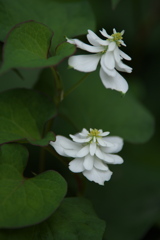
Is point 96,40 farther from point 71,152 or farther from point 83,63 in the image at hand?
point 71,152

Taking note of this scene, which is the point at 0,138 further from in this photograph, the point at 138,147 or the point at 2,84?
the point at 138,147

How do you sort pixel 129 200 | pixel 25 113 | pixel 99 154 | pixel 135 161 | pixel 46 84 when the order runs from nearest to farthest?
pixel 99 154, pixel 25 113, pixel 129 200, pixel 46 84, pixel 135 161

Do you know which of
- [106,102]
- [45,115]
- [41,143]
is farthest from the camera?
[106,102]

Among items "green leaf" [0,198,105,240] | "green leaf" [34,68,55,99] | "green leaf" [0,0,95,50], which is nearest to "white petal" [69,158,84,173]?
"green leaf" [0,198,105,240]

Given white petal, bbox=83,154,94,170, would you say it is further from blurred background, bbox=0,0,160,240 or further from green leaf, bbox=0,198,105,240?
blurred background, bbox=0,0,160,240

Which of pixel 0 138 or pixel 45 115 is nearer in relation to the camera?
pixel 0 138

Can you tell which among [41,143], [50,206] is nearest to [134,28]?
[41,143]

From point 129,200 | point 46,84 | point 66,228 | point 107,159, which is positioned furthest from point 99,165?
point 46,84
